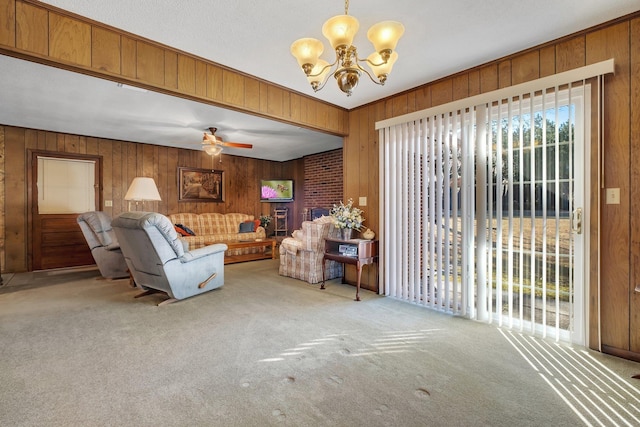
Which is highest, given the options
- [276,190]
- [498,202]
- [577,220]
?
[276,190]

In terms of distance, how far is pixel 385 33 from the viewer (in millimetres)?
1728

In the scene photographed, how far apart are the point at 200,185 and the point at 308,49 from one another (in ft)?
19.5

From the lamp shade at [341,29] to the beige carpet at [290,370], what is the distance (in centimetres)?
207

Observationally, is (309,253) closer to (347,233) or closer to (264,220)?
(347,233)

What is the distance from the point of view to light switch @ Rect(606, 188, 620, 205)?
7.25ft

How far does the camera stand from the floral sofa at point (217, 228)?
19.9ft

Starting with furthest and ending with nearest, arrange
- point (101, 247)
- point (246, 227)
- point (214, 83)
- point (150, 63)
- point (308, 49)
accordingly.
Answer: point (246, 227), point (101, 247), point (214, 83), point (150, 63), point (308, 49)

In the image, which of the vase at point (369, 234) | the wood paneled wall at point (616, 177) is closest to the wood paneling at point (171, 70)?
the vase at point (369, 234)

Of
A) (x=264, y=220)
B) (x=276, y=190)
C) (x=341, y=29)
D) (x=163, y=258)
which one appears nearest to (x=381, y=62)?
(x=341, y=29)

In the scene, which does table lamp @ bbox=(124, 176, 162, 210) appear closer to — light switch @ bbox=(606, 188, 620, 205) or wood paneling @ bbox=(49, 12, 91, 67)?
wood paneling @ bbox=(49, 12, 91, 67)

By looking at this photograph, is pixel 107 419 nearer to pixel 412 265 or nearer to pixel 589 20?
pixel 412 265

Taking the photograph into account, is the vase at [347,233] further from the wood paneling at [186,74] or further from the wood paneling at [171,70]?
the wood paneling at [171,70]

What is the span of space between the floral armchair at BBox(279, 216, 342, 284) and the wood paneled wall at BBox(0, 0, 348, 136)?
1.56 m

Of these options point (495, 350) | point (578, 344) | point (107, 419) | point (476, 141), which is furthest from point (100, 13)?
point (578, 344)
